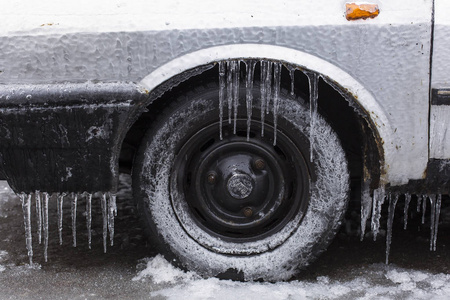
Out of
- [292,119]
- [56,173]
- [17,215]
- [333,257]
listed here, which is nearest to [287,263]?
[333,257]

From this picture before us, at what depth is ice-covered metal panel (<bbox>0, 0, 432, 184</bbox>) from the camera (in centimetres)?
258

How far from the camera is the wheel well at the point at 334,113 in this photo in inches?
106

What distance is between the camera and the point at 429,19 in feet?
8.41

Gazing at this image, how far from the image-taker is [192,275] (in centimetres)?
290

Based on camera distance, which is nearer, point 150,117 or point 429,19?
point 429,19

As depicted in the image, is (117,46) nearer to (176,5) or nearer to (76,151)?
(176,5)

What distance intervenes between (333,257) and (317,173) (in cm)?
60

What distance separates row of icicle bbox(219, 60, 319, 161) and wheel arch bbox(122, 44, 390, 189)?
0.04 meters

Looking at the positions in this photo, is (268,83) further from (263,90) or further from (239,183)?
(239,183)

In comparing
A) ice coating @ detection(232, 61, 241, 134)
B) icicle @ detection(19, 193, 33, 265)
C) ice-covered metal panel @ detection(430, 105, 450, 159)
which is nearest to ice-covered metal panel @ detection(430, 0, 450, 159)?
ice-covered metal panel @ detection(430, 105, 450, 159)

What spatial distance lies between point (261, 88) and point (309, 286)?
944 millimetres

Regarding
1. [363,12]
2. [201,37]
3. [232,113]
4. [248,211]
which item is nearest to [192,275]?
[248,211]

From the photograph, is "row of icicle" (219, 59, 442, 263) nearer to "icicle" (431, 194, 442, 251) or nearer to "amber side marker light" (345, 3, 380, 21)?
"icicle" (431, 194, 442, 251)

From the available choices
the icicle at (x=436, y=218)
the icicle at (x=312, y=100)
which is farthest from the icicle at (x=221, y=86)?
the icicle at (x=436, y=218)
